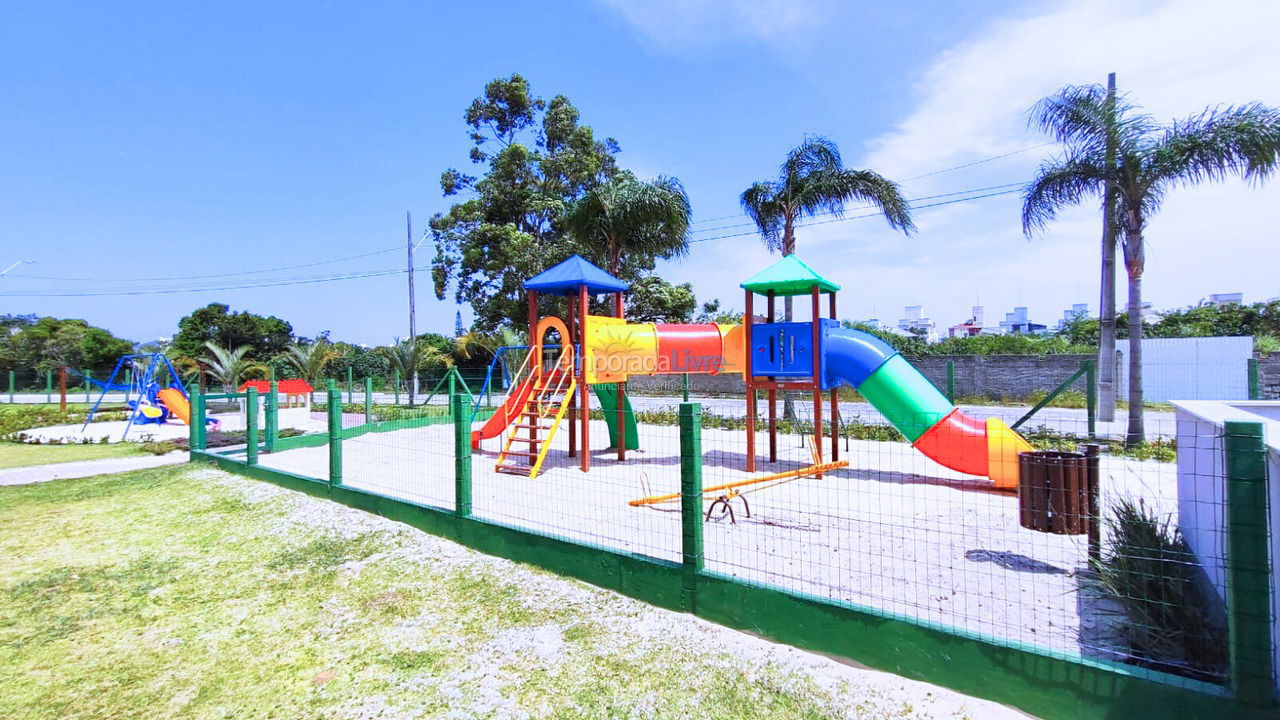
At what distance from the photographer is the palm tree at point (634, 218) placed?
63.0ft

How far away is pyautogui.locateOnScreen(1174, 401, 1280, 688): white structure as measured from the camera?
253 cm

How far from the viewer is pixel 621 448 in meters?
10.7

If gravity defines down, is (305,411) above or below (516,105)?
below

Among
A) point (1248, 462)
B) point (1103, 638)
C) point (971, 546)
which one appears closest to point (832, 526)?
point (971, 546)

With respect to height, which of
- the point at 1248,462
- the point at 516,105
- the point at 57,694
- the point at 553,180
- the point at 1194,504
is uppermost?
the point at 516,105

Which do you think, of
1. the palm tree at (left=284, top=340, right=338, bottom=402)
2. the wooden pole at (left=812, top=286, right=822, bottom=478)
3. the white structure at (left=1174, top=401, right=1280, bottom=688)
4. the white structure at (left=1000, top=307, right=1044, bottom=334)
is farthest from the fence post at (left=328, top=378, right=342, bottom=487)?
the white structure at (left=1000, top=307, right=1044, bottom=334)

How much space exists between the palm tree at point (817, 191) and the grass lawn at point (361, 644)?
12.8 metres

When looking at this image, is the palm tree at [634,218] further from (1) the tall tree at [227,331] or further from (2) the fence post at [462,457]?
(1) the tall tree at [227,331]

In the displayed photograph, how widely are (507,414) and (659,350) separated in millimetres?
3204

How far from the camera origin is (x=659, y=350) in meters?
10.4

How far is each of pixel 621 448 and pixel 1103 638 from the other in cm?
782

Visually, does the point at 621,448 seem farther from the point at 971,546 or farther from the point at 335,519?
the point at 971,546

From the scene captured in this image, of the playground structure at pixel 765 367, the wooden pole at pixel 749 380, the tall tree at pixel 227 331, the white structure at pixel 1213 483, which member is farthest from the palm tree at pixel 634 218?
the tall tree at pixel 227 331

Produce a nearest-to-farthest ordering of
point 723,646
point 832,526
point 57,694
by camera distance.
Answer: point 57,694, point 723,646, point 832,526
